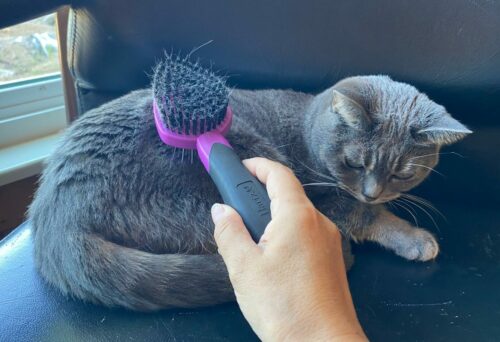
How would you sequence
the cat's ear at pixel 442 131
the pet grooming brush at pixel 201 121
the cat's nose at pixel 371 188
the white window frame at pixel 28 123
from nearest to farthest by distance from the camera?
the pet grooming brush at pixel 201 121, the cat's ear at pixel 442 131, the cat's nose at pixel 371 188, the white window frame at pixel 28 123

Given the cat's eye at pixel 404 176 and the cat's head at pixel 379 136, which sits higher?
the cat's head at pixel 379 136

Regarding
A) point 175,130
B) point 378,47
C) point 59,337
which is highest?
point 378,47

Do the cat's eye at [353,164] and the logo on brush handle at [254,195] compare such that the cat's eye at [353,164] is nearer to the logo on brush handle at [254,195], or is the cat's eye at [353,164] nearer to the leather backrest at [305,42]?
the leather backrest at [305,42]

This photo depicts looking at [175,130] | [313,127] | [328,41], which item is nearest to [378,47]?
[328,41]

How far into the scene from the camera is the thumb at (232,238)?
585 mm

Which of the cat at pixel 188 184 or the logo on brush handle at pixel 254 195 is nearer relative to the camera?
the logo on brush handle at pixel 254 195

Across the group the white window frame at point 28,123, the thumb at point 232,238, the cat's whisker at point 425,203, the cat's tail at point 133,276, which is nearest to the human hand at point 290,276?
the thumb at point 232,238

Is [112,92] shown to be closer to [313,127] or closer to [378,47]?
[313,127]

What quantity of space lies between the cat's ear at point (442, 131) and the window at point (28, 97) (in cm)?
110

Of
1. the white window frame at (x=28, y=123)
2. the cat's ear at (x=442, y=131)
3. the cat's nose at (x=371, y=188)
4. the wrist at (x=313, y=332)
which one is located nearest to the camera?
the wrist at (x=313, y=332)

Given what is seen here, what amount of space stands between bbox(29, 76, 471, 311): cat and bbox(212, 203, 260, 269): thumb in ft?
0.54

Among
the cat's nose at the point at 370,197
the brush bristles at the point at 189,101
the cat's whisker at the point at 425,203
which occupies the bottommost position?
the cat's whisker at the point at 425,203

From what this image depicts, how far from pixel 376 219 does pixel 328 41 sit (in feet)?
1.32

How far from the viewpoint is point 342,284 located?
0.61 m
